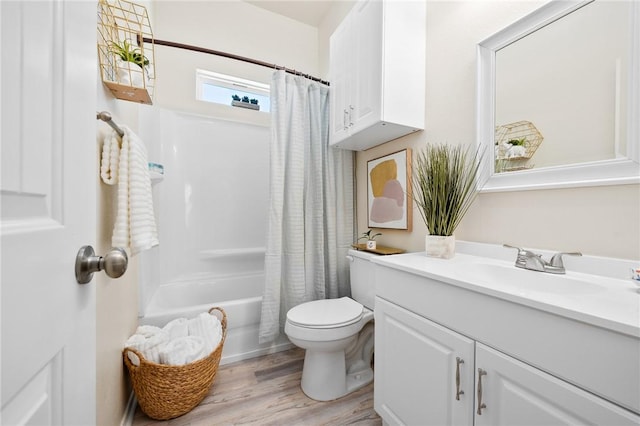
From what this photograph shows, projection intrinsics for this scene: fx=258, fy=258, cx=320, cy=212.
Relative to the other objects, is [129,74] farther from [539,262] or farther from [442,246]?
[539,262]

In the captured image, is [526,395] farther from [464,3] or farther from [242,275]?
[242,275]

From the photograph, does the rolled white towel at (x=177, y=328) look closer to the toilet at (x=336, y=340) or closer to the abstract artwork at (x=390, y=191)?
the toilet at (x=336, y=340)

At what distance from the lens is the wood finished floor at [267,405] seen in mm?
1278

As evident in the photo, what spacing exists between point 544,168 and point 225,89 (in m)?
2.50

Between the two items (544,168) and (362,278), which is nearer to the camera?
(544,168)

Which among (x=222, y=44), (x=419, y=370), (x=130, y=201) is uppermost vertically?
(x=222, y=44)

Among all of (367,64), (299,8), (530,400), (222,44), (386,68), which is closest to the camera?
(530,400)

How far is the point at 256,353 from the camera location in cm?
184

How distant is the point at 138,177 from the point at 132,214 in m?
0.15

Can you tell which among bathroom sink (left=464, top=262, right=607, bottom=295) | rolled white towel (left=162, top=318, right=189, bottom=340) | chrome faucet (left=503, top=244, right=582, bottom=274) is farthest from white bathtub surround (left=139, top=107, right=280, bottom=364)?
chrome faucet (left=503, top=244, right=582, bottom=274)

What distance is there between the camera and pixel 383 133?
1629 millimetres

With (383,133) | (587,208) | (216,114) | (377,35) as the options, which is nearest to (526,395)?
(587,208)

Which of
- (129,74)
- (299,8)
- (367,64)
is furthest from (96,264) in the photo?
(299,8)

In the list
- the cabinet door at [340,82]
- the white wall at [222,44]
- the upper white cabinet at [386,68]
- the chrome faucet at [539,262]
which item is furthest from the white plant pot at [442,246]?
the white wall at [222,44]
